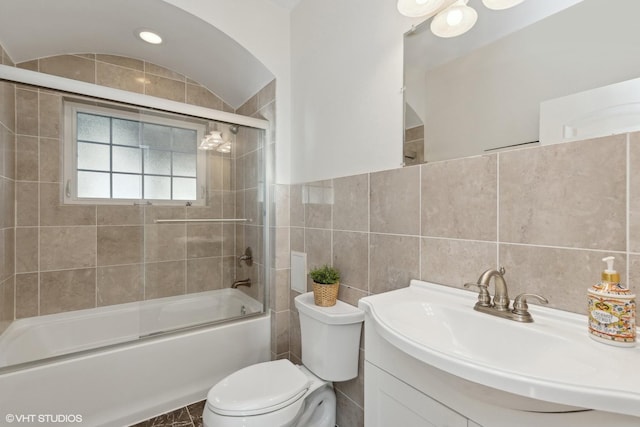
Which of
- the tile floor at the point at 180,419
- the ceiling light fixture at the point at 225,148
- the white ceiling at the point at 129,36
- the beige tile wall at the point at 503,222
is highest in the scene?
the white ceiling at the point at 129,36

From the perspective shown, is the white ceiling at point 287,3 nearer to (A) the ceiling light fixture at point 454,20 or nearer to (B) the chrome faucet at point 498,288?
(A) the ceiling light fixture at point 454,20

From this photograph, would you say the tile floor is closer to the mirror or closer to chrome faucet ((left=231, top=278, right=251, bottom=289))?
chrome faucet ((left=231, top=278, right=251, bottom=289))

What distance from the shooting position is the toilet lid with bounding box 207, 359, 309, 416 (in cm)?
114

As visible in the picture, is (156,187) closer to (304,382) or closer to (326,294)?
(326,294)

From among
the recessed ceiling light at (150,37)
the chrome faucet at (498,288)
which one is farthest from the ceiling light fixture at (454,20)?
the recessed ceiling light at (150,37)

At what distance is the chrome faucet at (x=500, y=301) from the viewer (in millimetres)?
776

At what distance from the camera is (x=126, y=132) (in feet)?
6.18

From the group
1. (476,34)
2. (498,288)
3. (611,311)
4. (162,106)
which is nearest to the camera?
(611,311)

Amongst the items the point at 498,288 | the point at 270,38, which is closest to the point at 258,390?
the point at 498,288

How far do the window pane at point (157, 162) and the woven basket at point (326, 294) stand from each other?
131cm

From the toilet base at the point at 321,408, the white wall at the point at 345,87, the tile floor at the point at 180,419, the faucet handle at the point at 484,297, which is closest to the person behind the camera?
the faucet handle at the point at 484,297

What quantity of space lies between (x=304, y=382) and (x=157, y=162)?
1.64 meters

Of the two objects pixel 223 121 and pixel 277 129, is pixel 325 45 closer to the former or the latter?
pixel 277 129

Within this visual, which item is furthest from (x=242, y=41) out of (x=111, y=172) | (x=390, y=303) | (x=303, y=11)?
(x=390, y=303)
